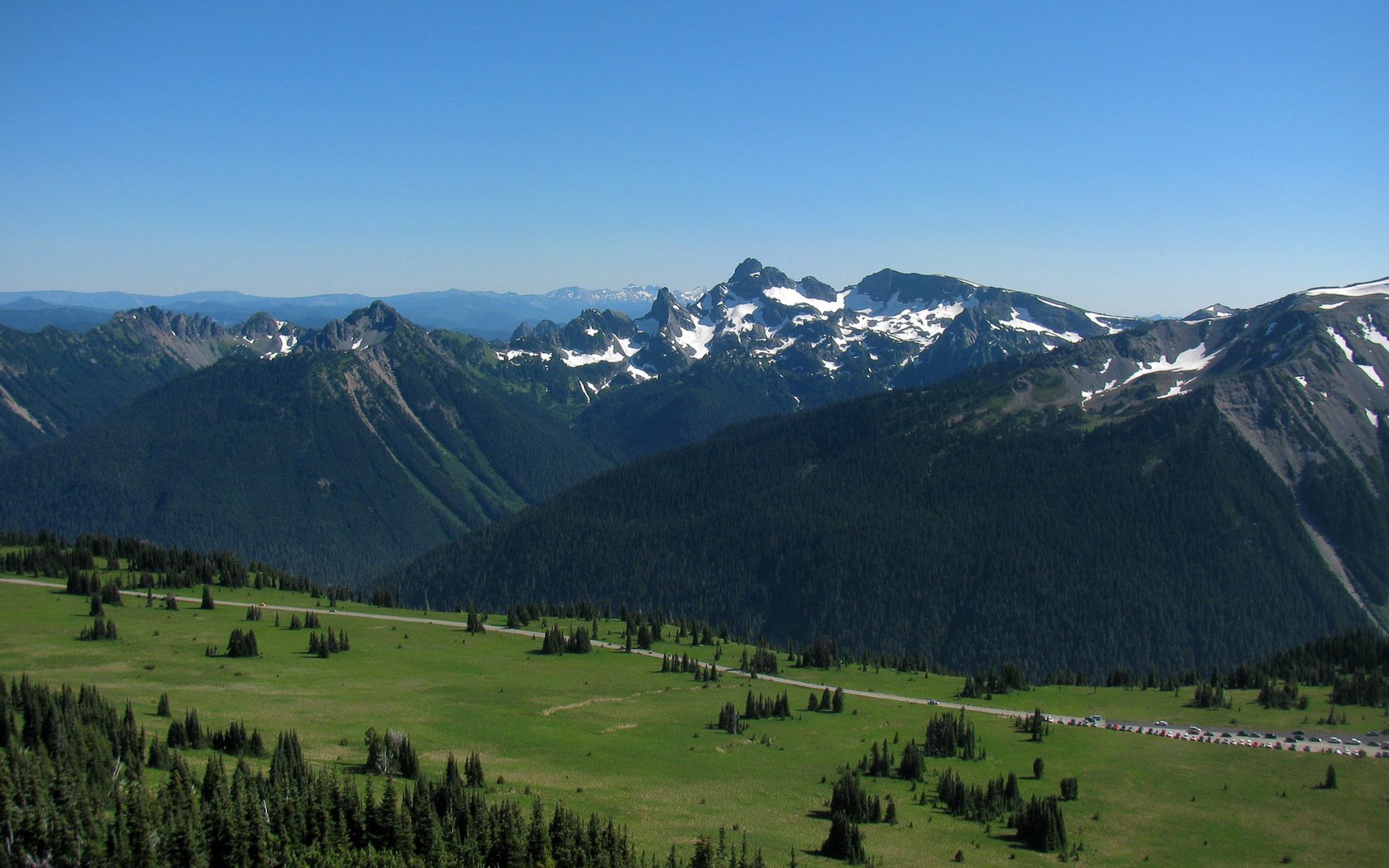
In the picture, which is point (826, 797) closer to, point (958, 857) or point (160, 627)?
point (958, 857)

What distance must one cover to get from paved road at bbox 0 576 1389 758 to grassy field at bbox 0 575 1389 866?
13.5ft

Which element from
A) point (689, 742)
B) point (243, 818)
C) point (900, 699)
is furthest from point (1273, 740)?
point (243, 818)

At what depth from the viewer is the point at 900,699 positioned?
466 feet

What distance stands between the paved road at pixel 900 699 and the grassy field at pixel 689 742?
13.5 feet

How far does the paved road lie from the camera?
11869 cm

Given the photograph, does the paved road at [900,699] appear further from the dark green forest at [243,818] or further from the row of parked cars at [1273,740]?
the dark green forest at [243,818]

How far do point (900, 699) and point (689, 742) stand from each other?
135 feet

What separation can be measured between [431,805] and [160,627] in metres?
87.0

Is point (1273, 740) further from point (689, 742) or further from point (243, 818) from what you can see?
point (243, 818)

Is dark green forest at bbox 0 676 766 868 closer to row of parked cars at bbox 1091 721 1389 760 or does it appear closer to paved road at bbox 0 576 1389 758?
paved road at bbox 0 576 1389 758

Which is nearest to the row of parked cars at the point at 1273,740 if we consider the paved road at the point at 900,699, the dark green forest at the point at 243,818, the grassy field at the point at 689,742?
the paved road at the point at 900,699

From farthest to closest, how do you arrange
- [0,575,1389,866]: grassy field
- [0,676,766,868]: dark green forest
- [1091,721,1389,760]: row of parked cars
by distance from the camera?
1. [1091,721,1389,760]: row of parked cars
2. [0,575,1389,866]: grassy field
3. [0,676,766,868]: dark green forest

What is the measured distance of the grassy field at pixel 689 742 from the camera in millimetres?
86375

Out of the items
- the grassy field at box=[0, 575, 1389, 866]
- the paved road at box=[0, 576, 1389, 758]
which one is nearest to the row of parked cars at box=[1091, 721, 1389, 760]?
the paved road at box=[0, 576, 1389, 758]
